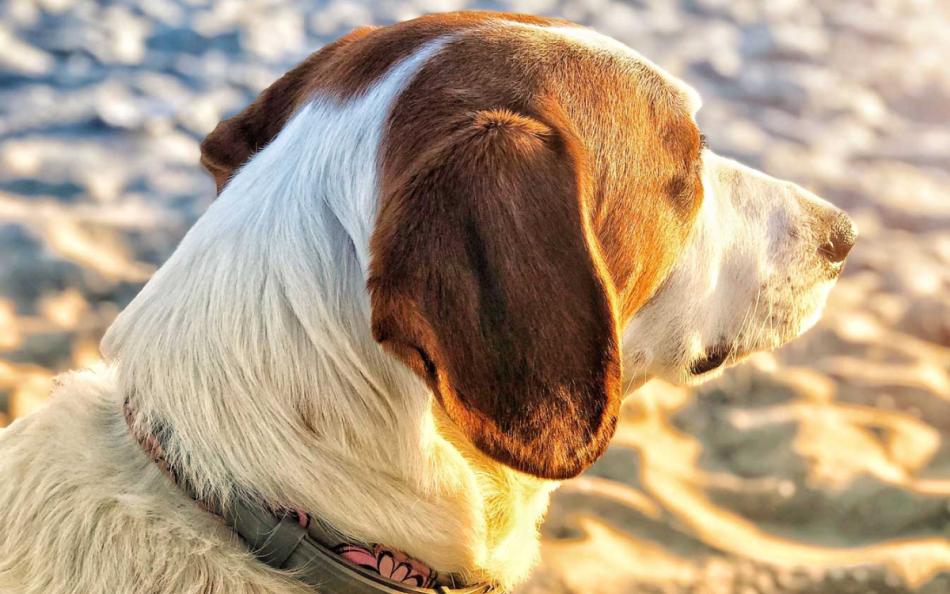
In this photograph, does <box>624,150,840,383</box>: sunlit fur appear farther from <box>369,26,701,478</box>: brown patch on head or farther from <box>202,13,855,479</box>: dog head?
<box>369,26,701,478</box>: brown patch on head

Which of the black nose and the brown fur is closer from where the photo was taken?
the brown fur

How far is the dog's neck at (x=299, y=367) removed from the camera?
1.63 m

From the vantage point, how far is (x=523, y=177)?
1.55 meters

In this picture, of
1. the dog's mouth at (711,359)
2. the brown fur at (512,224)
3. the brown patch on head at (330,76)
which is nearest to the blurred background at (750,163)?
the dog's mouth at (711,359)

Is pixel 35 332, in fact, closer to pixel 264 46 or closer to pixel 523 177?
pixel 523 177

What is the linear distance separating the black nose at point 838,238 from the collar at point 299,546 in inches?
51.1

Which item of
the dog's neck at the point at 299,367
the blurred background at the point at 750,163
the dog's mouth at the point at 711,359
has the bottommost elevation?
the blurred background at the point at 750,163

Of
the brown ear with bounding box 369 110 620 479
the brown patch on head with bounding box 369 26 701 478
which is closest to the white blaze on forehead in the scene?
the brown patch on head with bounding box 369 26 701 478

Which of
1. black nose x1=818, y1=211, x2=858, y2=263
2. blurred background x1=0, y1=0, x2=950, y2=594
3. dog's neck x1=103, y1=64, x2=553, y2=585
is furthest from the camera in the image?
blurred background x1=0, y1=0, x2=950, y2=594

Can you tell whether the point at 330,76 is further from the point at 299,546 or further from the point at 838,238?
the point at 838,238

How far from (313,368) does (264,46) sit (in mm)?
5263

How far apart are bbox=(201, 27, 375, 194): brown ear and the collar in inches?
28.4

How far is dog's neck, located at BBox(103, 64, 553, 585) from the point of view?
1.63m

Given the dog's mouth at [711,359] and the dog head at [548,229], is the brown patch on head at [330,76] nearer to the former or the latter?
the dog head at [548,229]
